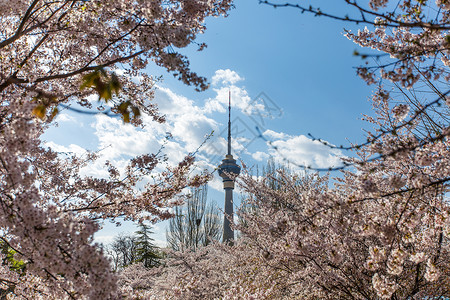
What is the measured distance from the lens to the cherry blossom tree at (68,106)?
1661mm

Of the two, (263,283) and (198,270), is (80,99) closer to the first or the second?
(263,283)

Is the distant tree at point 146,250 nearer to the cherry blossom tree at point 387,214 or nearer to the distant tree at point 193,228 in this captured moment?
the distant tree at point 193,228

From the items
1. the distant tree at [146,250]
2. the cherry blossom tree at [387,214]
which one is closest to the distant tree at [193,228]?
the distant tree at [146,250]

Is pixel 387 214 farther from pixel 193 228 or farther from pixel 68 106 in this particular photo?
pixel 193 228

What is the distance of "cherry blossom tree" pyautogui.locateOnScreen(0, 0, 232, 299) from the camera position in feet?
5.45

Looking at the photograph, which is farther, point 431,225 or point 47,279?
point 431,225

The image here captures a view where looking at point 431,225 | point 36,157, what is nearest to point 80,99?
point 36,157

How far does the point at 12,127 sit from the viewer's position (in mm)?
1667

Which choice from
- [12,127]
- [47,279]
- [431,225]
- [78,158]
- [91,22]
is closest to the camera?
[12,127]

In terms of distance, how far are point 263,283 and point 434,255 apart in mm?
3187

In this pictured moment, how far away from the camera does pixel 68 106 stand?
3.59 meters

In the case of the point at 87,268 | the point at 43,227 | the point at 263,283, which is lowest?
the point at 263,283

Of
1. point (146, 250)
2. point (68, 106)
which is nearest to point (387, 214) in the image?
point (68, 106)

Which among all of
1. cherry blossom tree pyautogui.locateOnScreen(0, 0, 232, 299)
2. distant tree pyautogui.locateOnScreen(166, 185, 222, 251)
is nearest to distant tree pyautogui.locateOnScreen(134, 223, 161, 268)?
distant tree pyautogui.locateOnScreen(166, 185, 222, 251)
